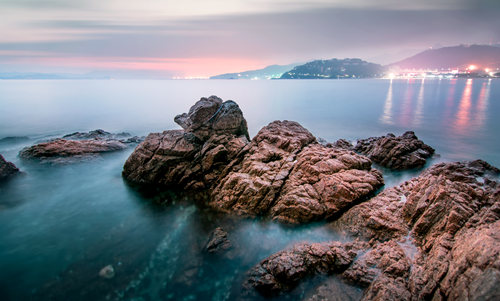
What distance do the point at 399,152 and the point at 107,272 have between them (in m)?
22.6

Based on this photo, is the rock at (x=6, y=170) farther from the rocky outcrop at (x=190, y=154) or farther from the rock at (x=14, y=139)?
the rock at (x=14, y=139)

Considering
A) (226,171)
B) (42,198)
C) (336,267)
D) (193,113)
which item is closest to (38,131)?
(42,198)

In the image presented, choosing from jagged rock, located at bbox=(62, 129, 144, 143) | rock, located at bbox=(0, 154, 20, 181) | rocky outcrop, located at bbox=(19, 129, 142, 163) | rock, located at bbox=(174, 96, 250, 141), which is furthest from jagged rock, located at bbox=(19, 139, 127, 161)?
rock, located at bbox=(174, 96, 250, 141)

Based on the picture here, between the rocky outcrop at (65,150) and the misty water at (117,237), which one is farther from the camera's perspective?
the rocky outcrop at (65,150)

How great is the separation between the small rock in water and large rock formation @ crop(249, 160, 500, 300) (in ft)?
21.4

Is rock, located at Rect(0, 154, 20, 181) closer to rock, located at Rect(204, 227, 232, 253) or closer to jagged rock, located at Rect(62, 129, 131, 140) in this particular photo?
jagged rock, located at Rect(62, 129, 131, 140)

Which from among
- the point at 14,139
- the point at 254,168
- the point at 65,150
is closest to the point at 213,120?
the point at 254,168

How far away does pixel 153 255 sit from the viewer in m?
13.0

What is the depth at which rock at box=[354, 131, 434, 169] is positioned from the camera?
2112 cm

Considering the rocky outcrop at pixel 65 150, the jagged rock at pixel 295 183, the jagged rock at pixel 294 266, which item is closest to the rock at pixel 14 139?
the rocky outcrop at pixel 65 150

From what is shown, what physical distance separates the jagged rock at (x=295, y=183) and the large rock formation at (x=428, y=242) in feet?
4.07

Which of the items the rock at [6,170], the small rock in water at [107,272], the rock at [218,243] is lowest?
the small rock in water at [107,272]

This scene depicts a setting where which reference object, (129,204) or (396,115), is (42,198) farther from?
(396,115)

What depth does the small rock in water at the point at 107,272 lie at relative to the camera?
37.6 feet
